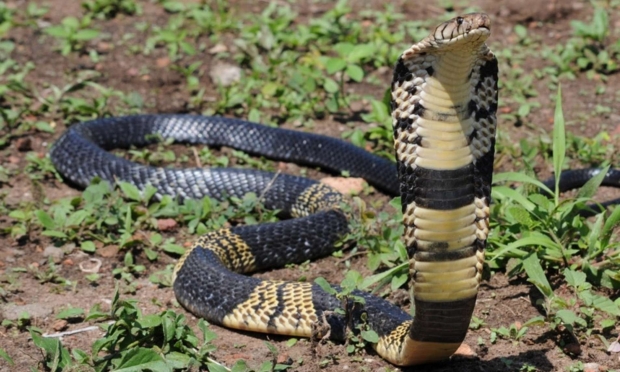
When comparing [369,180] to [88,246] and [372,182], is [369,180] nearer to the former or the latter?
[372,182]

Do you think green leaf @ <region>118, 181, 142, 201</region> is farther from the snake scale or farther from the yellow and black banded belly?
the yellow and black banded belly

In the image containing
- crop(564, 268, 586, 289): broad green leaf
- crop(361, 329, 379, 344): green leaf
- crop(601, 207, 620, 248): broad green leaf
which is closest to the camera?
crop(361, 329, 379, 344): green leaf

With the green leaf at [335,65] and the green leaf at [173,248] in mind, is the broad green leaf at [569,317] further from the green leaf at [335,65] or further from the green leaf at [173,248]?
the green leaf at [335,65]

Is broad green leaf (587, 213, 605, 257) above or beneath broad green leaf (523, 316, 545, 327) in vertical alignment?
above

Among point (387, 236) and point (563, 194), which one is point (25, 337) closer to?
point (387, 236)

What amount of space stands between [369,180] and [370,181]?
0.01 meters

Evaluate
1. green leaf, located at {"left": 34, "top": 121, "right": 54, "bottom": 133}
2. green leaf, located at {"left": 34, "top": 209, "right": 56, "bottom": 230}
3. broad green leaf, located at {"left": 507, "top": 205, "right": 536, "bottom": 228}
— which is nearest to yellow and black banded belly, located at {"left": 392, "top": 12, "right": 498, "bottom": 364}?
Result: broad green leaf, located at {"left": 507, "top": 205, "right": 536, "bottom": 228}

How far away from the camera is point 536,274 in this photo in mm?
4562

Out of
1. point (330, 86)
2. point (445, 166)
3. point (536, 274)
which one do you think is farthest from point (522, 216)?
point (330, 86)

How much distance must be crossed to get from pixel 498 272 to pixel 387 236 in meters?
0.74

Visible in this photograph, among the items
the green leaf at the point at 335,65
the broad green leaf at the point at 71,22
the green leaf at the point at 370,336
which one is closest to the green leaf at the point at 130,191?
the green leaf at the point at 335,65

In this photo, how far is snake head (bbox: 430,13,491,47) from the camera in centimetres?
314

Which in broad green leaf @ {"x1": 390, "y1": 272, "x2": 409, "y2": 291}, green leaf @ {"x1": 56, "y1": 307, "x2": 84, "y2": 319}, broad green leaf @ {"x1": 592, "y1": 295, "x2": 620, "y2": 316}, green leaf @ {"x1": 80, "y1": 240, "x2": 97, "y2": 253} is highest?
broad green leaf @ {"x1": 592, "y1": 295, "x2": 620, "y2": 316}

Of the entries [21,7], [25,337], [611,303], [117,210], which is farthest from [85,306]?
[21,7]
